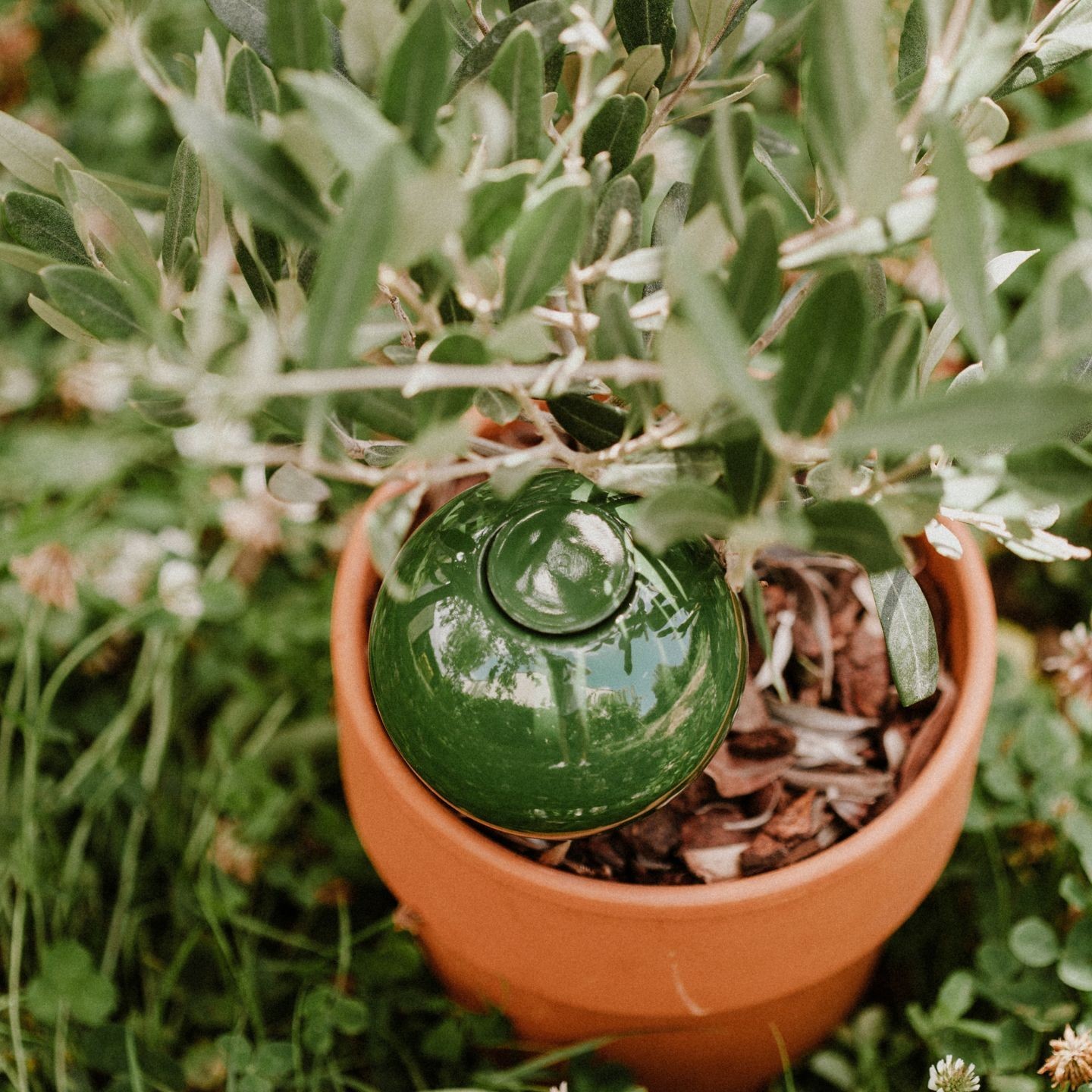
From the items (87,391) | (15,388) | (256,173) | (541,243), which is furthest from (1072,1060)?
(15,388)

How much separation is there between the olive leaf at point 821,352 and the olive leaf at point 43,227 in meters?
0.46

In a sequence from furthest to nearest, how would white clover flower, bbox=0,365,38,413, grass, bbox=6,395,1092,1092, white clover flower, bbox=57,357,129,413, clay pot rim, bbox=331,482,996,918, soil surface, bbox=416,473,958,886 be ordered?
white clover flower, bbox=0,365,38,413, white clover flower, bbox=57,357,129,413, grass, bbox=6,395,1092,1092, soil surface, bbox=416,473,958,886, clay pot rim, bbox=331,482,996,918

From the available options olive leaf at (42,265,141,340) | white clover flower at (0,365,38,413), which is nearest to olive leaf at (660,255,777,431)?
olive leaf at (42,265,141,340)

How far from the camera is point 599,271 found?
62 cm

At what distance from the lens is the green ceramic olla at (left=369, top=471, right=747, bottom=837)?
687 millimetres

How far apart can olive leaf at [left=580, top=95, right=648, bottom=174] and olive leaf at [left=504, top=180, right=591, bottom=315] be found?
179mm

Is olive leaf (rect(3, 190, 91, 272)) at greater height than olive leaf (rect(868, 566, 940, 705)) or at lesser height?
greater

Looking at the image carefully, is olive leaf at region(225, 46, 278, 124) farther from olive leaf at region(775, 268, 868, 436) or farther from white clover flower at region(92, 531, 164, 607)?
white clover flower at region(92, 531, 164, 607)

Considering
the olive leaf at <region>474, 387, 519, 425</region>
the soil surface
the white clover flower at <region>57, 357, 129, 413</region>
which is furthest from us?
the white clover flower at <region>57, 357, 129, 413</region>

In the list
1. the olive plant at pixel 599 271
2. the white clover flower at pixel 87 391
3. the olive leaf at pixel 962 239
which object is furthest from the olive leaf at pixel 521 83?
the white clover flower at pixel 87 391

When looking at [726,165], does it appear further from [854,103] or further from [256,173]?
[256,173]

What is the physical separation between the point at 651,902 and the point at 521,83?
0.53m

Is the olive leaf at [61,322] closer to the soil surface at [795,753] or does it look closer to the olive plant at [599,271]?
the olive plant at [599,271]

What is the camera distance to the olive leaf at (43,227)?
677 mm
